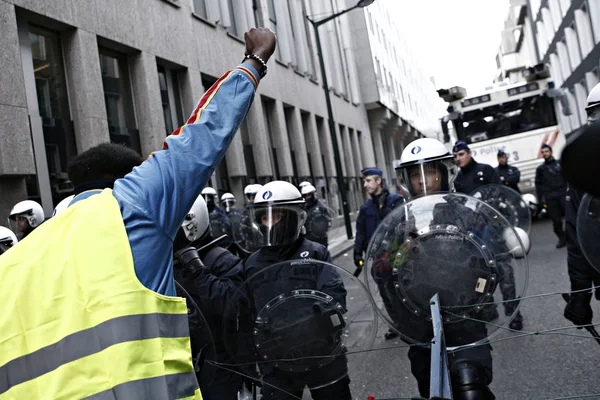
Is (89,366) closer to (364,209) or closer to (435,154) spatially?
(435,154)

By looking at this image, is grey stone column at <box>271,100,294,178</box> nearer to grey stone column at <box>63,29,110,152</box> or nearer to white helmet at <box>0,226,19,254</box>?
grey stone column at <box>63,29,110,152</box>

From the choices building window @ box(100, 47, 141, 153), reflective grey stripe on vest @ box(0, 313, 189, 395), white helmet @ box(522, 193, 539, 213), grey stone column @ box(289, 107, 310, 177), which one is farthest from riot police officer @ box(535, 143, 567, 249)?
grey stone column @ box(289, 107, 310, 177)

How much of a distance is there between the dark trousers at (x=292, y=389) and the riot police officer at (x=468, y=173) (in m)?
5.85

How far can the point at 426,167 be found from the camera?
397cm

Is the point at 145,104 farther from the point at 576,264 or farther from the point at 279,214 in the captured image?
the point at 576,264

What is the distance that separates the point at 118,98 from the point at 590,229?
11.9m

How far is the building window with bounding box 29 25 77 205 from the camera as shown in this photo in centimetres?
1116

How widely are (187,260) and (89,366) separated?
1679mm

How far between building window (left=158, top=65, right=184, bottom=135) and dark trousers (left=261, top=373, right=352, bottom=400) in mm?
12593

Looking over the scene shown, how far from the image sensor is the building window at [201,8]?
57.7 feet

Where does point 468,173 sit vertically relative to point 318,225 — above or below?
above

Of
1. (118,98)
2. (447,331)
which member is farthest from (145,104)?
(447,331)

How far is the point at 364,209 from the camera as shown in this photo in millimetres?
7824

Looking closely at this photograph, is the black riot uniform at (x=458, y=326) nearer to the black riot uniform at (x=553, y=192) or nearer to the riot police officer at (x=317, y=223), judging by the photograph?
the riot police officer at (x=317, y=223)
